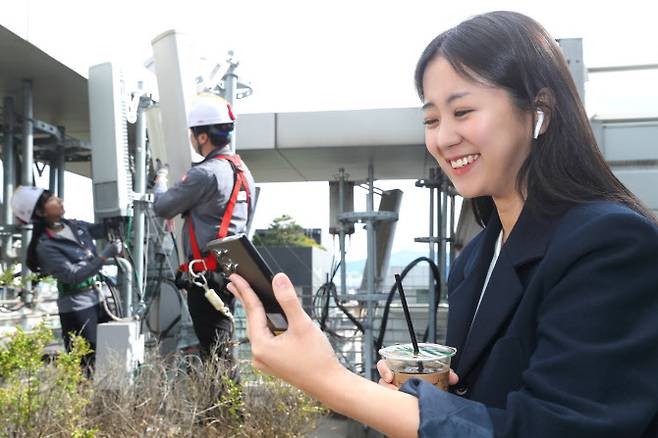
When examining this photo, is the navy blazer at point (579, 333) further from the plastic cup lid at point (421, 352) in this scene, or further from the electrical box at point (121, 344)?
the electrical box at point (121, 344)

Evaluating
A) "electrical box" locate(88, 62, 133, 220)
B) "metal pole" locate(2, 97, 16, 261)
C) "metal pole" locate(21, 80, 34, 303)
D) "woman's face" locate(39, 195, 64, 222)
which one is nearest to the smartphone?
"woman's face" locate(39, 195, 64, 222)

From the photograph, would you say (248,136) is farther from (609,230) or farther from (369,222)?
(609,230)

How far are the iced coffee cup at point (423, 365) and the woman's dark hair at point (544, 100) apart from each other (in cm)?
33

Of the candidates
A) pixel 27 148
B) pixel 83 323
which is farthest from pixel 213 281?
pixel 27 148

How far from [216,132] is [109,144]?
7.05ft

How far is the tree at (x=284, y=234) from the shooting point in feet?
64.3

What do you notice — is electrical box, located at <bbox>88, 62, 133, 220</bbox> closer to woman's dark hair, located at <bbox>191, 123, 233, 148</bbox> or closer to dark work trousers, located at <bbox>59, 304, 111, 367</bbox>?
dark work trousers, located at <bbox>59, 304, 111, 367</bbox>

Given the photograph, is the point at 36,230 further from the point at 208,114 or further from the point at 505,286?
the point at 505,286

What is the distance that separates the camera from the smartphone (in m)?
1.07

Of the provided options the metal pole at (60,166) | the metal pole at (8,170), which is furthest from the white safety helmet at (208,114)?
the metal pole at (60,166)

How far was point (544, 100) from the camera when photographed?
108cm

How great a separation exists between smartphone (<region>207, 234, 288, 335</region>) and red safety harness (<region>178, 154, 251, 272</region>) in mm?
2711

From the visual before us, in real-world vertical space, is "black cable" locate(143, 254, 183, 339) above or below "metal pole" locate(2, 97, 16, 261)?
below

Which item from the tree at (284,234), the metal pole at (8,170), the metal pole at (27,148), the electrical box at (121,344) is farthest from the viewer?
the tree at (284,234)
